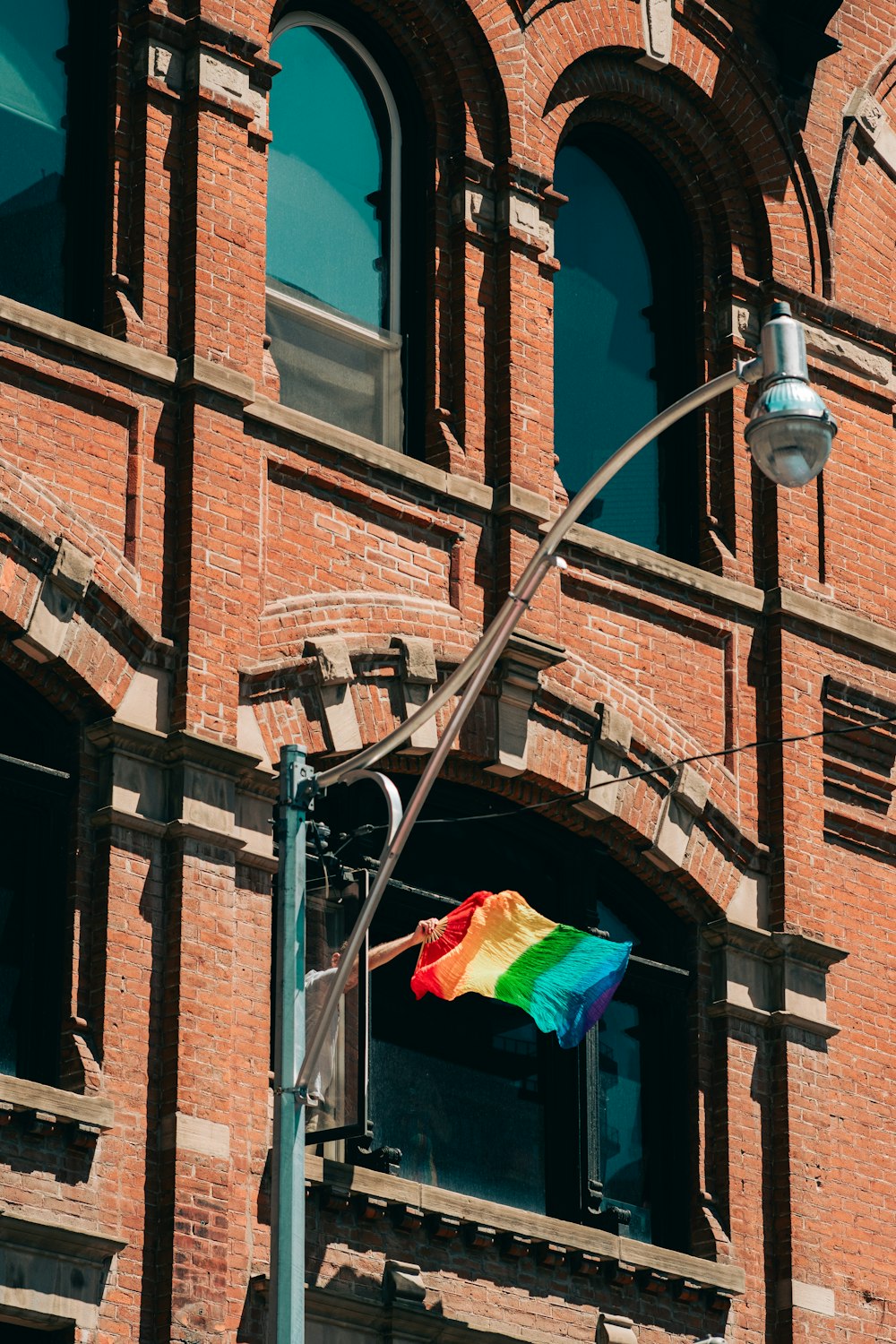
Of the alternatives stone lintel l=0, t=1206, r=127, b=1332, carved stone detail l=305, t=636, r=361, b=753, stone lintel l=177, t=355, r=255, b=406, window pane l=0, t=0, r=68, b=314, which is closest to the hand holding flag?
carved stone detail l=305, t=636, r=361, b=753

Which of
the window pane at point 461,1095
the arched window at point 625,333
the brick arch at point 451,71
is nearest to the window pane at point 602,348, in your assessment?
the arched window at point 625,333

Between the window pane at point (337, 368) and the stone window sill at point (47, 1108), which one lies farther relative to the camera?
the window pane at point (337, 368)

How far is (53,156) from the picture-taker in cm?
1969

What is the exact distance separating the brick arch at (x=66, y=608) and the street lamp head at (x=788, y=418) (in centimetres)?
502

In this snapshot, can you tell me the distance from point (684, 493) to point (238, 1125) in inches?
291

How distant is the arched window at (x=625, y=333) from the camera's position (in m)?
22.6

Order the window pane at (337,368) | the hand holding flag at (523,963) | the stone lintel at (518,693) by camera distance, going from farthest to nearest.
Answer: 1. the window pane at (337,368)
2. the stone lintel at (518,693)
3. the hand holding flag at (523,963)

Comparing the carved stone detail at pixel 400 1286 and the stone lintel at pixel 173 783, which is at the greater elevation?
the stone lintel at pixel 173 783

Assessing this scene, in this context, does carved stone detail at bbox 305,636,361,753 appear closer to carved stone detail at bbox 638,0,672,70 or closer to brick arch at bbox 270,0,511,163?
brick arch at bbox 270,0,511,163

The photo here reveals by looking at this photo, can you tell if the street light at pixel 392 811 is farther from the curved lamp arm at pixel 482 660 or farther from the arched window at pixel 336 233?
the arched window at pixel 336 233

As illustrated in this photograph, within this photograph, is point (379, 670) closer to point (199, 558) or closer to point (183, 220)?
point (199, 558)

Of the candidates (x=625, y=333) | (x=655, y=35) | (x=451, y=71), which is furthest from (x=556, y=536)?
(x=655, y=35)

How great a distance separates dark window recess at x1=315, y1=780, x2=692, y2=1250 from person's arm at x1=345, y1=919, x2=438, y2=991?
0.78 m

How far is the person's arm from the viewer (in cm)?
1816
